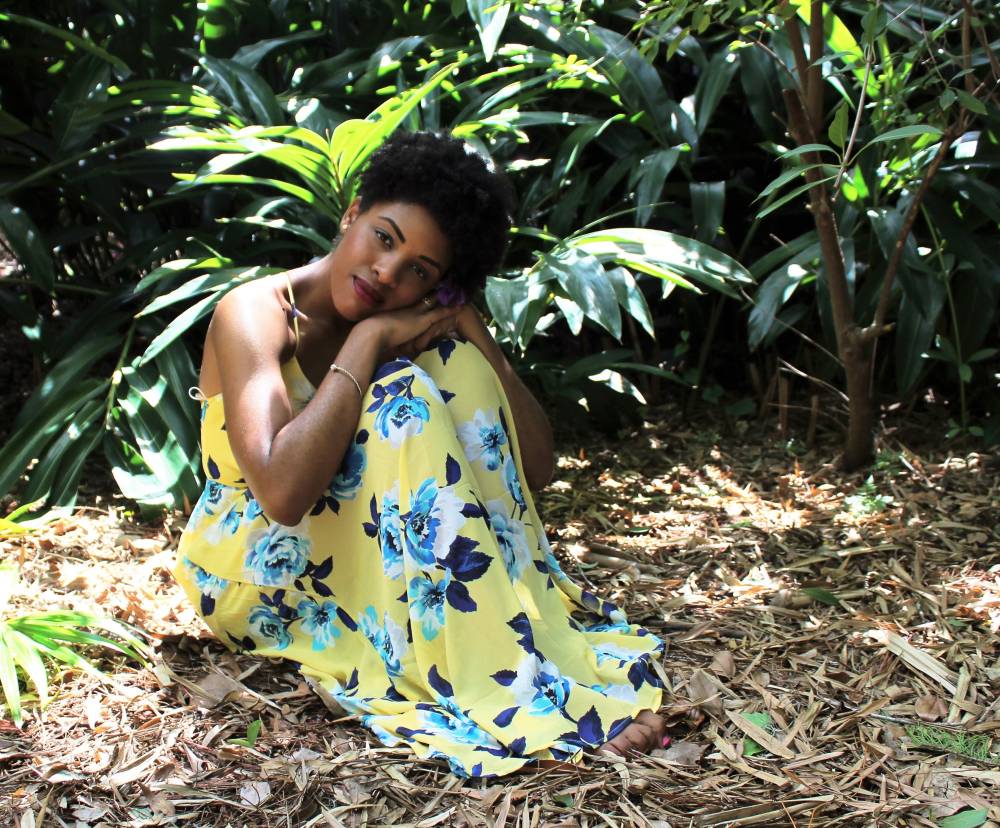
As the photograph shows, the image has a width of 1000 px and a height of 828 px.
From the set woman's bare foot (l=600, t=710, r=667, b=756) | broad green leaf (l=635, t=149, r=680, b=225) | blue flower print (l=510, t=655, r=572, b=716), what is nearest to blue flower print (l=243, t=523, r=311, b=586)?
blue flower print (l=510, t=655, r=572, b=716)

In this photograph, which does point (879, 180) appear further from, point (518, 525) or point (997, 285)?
point (518, 525)

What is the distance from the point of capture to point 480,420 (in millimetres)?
1725


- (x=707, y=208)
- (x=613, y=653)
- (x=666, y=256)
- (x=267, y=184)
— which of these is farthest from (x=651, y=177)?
(x=613, y=653)

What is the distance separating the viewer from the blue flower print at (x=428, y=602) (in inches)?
61.4

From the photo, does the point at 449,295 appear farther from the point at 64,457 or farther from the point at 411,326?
the point at 64,457

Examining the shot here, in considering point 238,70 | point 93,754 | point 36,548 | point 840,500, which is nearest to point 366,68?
point 238,70

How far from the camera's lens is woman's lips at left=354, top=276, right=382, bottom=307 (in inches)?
67.1

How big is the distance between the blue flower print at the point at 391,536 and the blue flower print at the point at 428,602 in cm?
5


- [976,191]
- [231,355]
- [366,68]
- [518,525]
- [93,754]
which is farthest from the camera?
[366,68]

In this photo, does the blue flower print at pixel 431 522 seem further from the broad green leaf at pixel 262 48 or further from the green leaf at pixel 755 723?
the broad green leaf at pixel 262 48

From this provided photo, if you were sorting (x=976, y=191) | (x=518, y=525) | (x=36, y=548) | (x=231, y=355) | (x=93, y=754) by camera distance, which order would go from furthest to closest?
(x=976, y=191) < (x=36, y=548) < (x=518, y=525) < (x=231, y=355) < (x=93, y=754)

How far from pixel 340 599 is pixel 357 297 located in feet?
1.63

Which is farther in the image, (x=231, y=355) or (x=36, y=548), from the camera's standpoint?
(x=36, y=548)

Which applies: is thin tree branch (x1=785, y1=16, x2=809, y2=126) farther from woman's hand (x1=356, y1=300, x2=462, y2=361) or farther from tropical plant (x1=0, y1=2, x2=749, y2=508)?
woman's hand (x1=356, y1=300, x2=462, y2=361)
